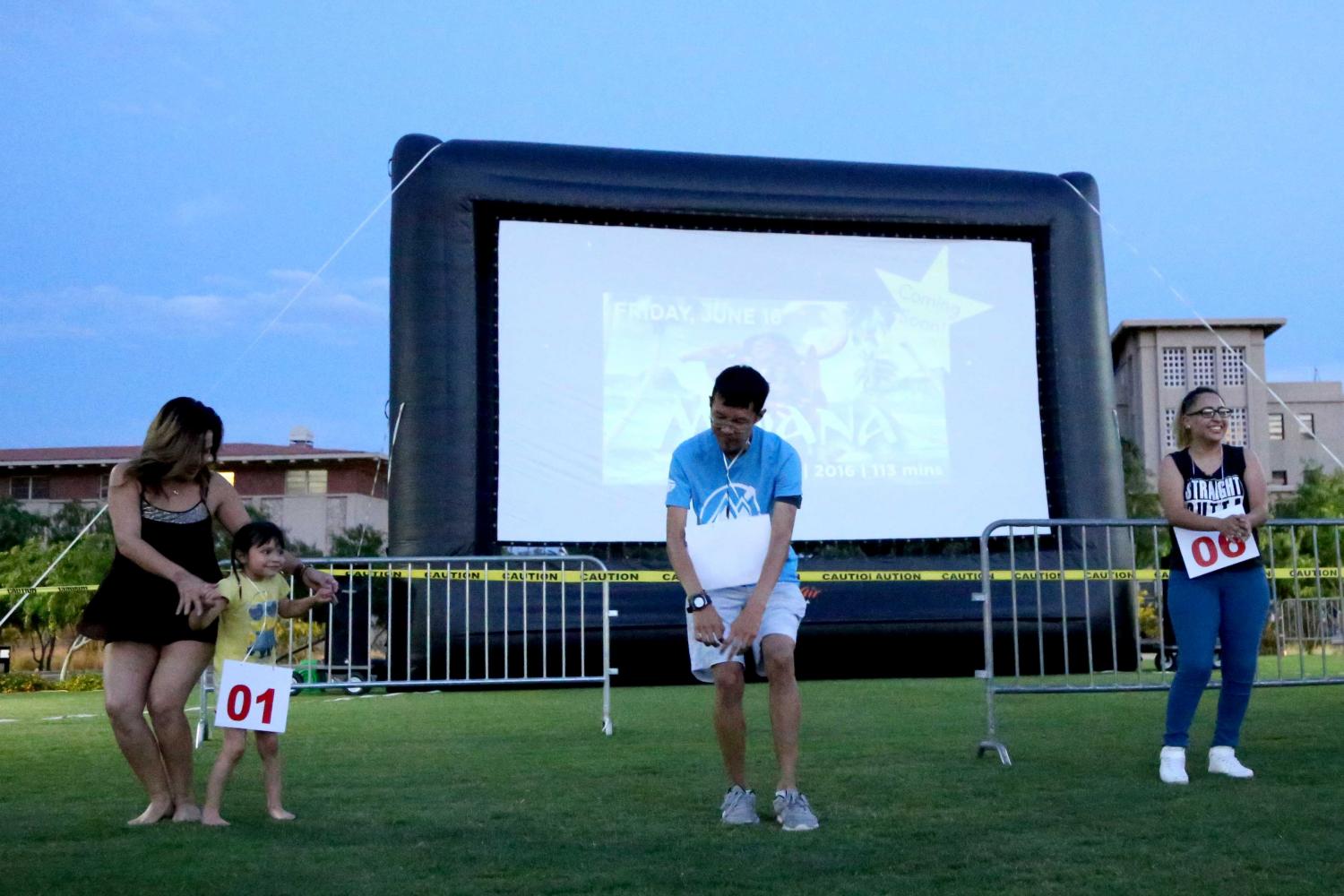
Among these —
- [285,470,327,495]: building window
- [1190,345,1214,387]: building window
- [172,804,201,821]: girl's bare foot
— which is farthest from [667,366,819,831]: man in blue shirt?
[1190,345,1214,387]: building window

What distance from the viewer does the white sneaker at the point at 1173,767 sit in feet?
15.4

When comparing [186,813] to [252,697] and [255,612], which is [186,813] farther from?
[255,612]

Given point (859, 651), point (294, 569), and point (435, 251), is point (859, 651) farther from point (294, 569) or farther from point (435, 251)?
point (294, 569)

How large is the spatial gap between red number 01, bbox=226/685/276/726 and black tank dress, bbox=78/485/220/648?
209 mm

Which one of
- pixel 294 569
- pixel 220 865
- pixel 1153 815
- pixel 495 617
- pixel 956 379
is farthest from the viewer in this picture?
pixel 956 379

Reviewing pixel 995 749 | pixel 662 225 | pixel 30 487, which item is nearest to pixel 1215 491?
pixel 995 749

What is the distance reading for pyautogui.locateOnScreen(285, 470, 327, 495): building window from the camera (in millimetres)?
48844

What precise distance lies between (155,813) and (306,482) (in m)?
46.5

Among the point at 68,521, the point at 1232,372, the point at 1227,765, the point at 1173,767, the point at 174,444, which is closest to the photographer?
the point at 174,444

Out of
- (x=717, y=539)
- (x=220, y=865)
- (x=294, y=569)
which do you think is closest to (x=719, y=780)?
(x=717, y=539)

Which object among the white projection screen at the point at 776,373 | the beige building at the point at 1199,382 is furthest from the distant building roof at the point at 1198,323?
the white projection screen at the point at 776,373

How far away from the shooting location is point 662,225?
14211mm

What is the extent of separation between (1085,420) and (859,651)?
3.58m

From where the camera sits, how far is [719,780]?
495cm
